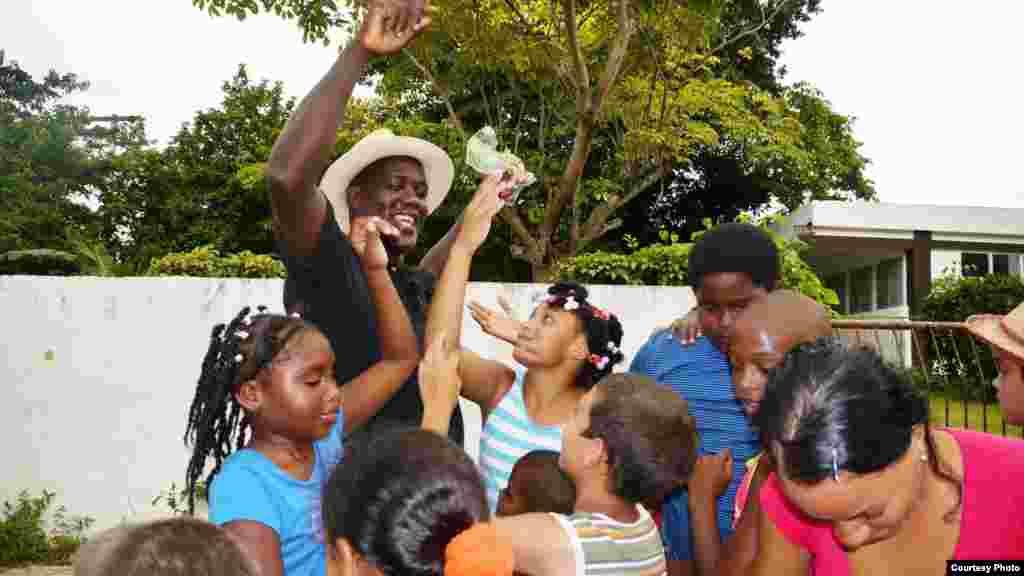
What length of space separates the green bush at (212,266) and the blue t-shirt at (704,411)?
4.61 meters

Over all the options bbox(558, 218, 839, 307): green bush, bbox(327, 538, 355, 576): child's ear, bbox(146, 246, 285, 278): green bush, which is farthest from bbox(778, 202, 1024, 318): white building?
bbox(327, 538, 355, 576): child's ear

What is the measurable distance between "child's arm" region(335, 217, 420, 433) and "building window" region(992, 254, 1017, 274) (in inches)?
704

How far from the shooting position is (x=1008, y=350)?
1.79 metres

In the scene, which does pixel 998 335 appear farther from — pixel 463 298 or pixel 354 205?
pixel 354 205

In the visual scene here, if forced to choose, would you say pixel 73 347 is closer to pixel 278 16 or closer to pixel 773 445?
pixel 278 16

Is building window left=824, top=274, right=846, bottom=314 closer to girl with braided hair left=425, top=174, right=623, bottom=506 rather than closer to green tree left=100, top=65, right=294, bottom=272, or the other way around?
green tree left=100, top=65, right=294, bottom=272

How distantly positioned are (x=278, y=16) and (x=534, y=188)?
6.32 metres

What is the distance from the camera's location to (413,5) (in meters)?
2.31

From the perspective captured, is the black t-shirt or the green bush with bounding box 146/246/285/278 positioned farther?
the green bush with bounding box 146/246/285/278

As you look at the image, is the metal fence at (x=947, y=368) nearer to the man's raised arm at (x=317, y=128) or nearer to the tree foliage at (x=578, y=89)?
the man's raised arm at (x=317, y=128)

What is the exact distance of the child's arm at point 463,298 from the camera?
261cm

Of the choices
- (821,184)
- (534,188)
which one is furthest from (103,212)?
(821,184)

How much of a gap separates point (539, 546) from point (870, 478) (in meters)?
0.63

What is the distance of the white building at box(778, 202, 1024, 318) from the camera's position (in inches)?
635
